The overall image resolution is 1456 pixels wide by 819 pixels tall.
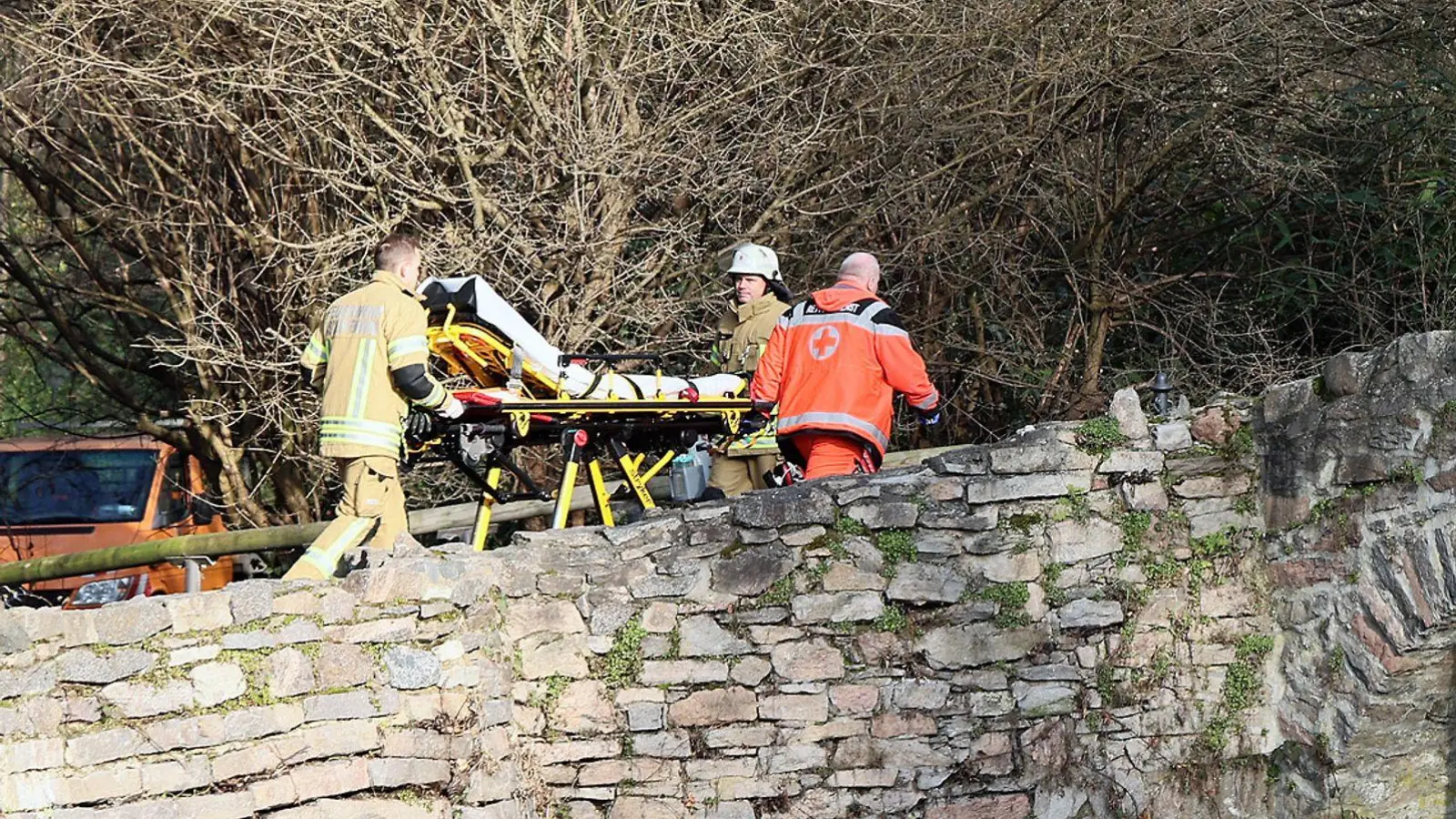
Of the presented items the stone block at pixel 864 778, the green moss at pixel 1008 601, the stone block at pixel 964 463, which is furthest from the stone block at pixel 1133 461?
the stone block at pixel 864 778

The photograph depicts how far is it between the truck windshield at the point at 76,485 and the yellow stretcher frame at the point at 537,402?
164 inches

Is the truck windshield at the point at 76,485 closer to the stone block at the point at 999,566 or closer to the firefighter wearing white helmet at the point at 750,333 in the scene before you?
the firefighter wearing white helmet at the point at 750,333

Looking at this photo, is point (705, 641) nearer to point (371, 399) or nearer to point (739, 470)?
point (371, 399)

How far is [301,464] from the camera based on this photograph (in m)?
10.9

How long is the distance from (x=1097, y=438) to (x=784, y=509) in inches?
51.9

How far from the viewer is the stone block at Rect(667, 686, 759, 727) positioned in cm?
641

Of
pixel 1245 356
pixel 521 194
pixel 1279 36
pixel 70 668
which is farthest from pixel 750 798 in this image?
pixel 1279 36

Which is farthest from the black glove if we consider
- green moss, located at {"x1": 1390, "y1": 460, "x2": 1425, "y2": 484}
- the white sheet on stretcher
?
green moss, located at {"x1": 1390, "y1": 460, "x2": 1425, "y2": 484}

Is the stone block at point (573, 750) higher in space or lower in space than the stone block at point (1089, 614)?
lower

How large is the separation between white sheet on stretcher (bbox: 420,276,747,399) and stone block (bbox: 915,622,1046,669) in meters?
1.73

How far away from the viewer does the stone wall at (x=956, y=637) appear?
608 centimetres

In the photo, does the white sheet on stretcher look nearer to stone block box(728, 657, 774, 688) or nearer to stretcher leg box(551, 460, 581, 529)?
stretcher leg box(551, 460, 581, 529)

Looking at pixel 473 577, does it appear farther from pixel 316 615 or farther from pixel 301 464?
pixel 301 464

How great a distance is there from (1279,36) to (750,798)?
586 centimetres
